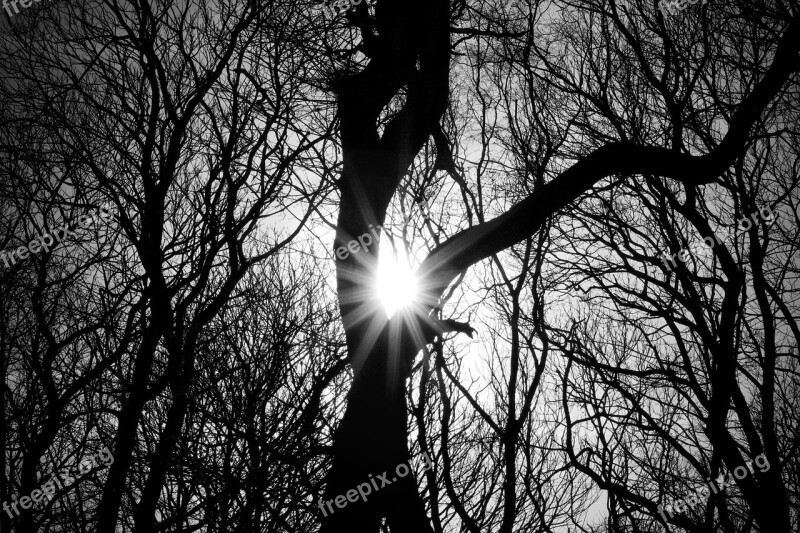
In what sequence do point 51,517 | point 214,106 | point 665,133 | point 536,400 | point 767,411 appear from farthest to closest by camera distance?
1. point 51,517
2. point 536,400
3. point 665,133
4. point 214,106
5. point 767,411

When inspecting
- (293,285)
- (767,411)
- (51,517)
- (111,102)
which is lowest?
(767,411)

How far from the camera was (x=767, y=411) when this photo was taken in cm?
424

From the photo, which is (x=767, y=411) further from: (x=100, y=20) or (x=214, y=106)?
(x=100, y=20)

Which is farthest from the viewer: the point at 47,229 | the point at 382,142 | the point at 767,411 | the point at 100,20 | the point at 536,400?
the point at 47,229

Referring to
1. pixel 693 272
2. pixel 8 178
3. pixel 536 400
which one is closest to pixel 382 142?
pixel 693 272

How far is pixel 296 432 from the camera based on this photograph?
5.27m

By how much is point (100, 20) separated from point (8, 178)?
2910mm

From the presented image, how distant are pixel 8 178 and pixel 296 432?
4.72 m

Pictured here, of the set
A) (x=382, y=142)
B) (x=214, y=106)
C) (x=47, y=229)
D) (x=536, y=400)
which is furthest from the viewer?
(x=47, y=229)

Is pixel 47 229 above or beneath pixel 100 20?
above

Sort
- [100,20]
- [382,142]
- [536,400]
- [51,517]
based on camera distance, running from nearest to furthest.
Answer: [382,142] < [100,20] < [536,400] < [51,517]

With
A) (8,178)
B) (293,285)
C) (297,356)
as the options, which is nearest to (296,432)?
(297,356)

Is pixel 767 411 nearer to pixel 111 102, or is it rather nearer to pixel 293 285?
pixel 293 285

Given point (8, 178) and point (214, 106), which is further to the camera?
point (8, 178)
